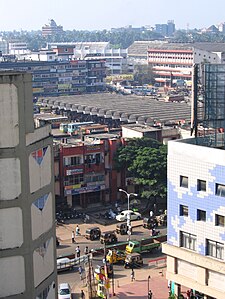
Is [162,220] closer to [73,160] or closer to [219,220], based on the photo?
[73,160]

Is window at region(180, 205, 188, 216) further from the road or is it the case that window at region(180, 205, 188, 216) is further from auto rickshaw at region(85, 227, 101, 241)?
auto rickshaw at region(85, 227, 101, 241)

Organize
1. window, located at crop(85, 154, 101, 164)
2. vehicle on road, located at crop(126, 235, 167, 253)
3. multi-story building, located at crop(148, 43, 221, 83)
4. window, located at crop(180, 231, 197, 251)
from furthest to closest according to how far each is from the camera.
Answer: multi-story building, located at crop(148, 43, 221, 83)
window, located at crop(85, 154, 101, 164)
vehicle on road, located at crop(126, 235, 167, 253)
window, located at crop(180, 231, 197, 251)

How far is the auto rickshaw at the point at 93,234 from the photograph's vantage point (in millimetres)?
37656

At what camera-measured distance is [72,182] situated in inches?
1783

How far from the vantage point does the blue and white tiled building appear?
25.1m

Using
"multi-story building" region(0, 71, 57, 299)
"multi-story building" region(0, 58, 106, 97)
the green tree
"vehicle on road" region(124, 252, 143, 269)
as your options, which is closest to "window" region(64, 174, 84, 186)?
the green tree

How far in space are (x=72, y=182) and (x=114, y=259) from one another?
1302cm

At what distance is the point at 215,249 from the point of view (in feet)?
83.6

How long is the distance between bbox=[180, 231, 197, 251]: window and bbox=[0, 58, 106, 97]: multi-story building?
87990 mm

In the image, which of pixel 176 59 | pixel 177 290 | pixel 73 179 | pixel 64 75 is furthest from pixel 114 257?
pixel 176 59

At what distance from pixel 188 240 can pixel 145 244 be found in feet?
29.4

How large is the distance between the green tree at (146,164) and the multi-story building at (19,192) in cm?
2934

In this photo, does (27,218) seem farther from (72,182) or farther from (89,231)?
(72,182)

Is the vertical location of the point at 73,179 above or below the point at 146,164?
below
